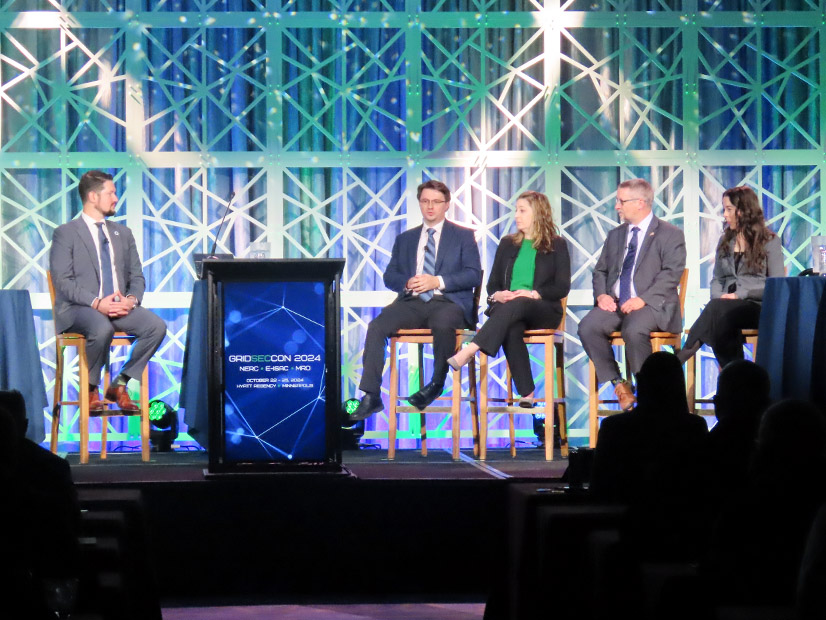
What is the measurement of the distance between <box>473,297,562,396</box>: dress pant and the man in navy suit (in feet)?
0.71

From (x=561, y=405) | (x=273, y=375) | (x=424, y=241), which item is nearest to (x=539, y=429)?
(x=561, y=405)

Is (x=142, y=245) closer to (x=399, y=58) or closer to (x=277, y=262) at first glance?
Result: (x=399, y=58)

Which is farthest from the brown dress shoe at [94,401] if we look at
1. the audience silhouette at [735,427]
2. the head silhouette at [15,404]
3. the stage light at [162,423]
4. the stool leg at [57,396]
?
the audience silhouette at [735,427]

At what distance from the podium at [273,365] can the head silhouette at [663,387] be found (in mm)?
1646

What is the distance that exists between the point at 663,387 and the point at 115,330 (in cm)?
389

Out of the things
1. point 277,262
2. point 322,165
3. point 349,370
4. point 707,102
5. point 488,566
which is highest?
point 707,102

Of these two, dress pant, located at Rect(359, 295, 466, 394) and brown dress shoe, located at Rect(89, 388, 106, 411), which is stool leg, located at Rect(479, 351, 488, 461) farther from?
brown dress shoe, located at Rect(89, 388, 106, 411)

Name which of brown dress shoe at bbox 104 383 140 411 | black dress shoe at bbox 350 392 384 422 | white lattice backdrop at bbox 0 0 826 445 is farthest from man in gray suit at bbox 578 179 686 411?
brown dress shoe at bbox 104 383 140 411

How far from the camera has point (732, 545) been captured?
2.23m

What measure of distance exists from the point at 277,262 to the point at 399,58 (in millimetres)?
3444

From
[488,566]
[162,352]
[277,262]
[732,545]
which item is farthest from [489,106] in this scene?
[732,545]

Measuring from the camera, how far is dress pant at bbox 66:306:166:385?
6.23m

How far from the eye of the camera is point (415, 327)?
6.39 metres

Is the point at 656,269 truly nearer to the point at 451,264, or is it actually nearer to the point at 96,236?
the point at 451,264
